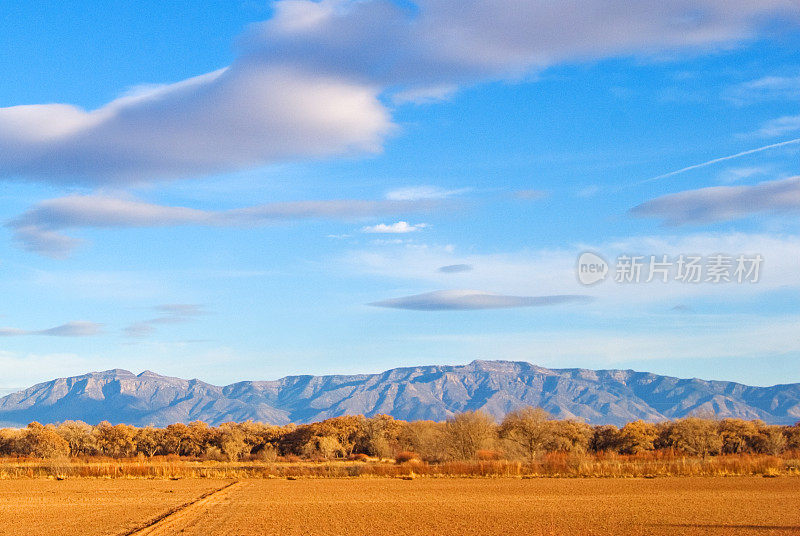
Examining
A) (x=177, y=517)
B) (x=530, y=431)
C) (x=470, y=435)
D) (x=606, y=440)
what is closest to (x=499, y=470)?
(x=530, y=431)

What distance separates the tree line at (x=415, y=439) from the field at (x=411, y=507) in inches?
879

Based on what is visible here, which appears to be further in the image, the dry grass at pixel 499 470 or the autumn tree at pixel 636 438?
the autumn tree at pixel 636 438

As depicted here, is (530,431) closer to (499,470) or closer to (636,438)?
(499,470)

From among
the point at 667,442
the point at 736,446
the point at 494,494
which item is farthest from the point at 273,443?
the point at 494,494

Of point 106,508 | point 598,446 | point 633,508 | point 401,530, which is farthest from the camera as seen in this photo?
point 598,446

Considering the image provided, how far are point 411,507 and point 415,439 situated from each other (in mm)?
53860

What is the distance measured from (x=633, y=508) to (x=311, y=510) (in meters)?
12.7

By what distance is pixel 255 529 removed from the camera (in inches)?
A: 1060

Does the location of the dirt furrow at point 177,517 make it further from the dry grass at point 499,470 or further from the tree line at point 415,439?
the tree line at point 415,439

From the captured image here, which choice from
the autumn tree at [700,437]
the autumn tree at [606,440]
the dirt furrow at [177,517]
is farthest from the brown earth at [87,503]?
the autumn tree at [606,440]

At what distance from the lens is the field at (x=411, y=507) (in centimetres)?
2712

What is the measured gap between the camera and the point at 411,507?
3409cm

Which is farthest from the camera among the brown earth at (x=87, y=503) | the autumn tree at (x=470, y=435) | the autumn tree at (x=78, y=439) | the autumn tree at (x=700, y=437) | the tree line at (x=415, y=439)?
the autumn tree at (x=78, y=439)

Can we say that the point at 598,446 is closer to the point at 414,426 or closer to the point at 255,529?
the point at 414,426
